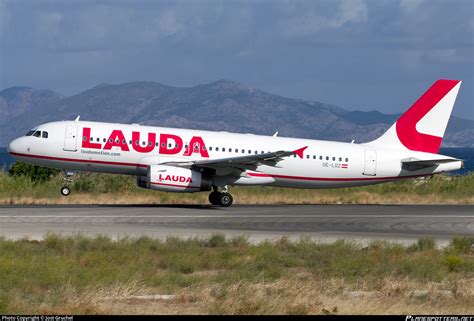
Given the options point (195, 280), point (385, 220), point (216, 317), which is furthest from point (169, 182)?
point (216, 317)

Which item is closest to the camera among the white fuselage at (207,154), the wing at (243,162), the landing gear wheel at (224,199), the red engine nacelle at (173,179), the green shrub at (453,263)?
the green shrub at (453,263)

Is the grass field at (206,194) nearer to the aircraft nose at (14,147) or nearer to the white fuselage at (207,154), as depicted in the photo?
the aircraft nose at (14,147)

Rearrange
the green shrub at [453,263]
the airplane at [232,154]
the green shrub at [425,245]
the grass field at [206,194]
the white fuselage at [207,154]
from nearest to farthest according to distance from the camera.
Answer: the green shrub at [453,263]
the green shrub at [425,245]
the airplane at [232,154]
the white fuselage at [207,154]
the grass field at [206,194]

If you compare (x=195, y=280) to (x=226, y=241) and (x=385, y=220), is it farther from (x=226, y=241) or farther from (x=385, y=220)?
(x=385, y=220)

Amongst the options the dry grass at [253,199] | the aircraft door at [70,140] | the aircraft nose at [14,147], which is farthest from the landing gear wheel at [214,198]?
the aircraft nose at [14,147]

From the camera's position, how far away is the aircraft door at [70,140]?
39531mm

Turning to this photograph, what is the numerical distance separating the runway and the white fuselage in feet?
5.56

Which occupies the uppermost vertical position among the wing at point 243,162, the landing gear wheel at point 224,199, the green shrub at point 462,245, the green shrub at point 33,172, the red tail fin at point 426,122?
the red tail fin at point 426,122

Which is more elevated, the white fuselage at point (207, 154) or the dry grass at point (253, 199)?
the white fuselage at point (207, 154)

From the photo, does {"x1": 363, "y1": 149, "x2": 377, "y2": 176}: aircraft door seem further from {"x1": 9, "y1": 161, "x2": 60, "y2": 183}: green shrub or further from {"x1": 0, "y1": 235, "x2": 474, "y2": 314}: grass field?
{"x1": 9, "y1": 161, "x2": 60, "y2": 183}: green shrub

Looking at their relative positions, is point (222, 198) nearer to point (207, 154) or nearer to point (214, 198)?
point (214, 198)

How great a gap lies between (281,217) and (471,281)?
626 inches

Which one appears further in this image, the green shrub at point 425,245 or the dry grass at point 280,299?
the green shrub at point 425,245

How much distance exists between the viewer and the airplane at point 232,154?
39.3 metres
